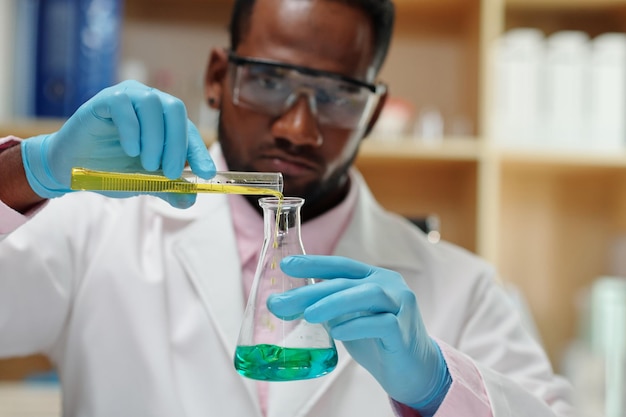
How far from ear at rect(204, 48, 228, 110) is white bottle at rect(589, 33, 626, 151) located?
123cm

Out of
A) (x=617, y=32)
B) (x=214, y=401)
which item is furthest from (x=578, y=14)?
(x=214, y=401)

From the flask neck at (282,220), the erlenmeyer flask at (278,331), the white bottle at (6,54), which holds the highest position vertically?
the white bottle at (6,54)

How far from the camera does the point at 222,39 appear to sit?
2.44 meters

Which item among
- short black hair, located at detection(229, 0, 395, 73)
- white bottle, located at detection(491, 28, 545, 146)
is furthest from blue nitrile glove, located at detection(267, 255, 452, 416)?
white bottle, located at detection(491, 28, 545, 146)

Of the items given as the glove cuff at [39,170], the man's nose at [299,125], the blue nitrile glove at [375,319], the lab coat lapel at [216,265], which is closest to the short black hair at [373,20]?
the man's nose at [299,125]

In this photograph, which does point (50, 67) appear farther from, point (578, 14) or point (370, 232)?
point (578, 14)

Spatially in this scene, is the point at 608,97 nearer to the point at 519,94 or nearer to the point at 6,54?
the point at 519,94

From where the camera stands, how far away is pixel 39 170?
1.13 metres

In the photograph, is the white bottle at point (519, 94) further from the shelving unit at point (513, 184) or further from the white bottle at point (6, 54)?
the white bottle at point (6, 54)

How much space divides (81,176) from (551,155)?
161 cm

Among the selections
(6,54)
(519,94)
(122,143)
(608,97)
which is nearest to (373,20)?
(122,143)

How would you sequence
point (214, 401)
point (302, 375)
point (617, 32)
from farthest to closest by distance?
point (617, 32), point (214, 401), point (302, 375)

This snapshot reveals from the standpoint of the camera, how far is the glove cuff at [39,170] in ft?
3.71

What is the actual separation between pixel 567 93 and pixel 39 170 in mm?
1646
